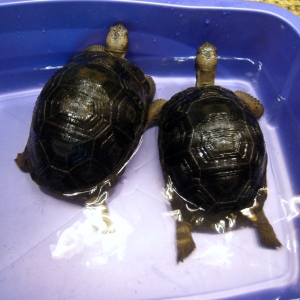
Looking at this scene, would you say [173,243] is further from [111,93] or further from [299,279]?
[111,93]

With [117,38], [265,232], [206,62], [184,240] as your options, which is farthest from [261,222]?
[117,38]

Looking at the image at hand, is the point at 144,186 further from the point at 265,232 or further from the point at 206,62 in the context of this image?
the point at 206,62

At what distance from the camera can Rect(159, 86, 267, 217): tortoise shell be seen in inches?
81.1

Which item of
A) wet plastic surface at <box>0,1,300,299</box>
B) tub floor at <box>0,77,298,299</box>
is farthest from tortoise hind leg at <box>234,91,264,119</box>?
tub floor at <box>0,77,298,299</box>

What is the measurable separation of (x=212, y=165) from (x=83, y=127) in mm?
895

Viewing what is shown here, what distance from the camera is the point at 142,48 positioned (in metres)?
2.87

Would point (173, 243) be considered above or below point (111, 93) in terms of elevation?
below

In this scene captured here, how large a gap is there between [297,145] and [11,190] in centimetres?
242

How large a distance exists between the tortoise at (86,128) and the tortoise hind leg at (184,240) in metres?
0.61

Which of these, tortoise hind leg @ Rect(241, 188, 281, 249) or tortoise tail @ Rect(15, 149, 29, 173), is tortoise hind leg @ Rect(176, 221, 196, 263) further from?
tortoise tail @ Rect(15, 149, 29, 173)

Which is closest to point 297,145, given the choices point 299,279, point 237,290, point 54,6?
point 299,279

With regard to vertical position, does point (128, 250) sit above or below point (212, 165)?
below

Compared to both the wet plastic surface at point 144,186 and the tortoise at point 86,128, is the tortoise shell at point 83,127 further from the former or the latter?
the wet plastic surface at point 144,186

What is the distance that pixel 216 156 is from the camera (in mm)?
2062
